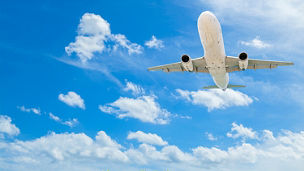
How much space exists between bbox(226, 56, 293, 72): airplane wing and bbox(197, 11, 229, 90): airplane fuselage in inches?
35.0

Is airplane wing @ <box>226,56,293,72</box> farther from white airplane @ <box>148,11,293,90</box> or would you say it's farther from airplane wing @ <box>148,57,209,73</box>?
airplane wing @ <box>148,57,209,73</box>

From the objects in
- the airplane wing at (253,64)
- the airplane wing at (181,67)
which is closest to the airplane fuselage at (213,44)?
the airplane wing at (253,64)

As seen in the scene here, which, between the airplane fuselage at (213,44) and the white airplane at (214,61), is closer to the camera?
the airplane fuselage at (213,44)

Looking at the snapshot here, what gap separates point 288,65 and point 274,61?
1620 millimetres

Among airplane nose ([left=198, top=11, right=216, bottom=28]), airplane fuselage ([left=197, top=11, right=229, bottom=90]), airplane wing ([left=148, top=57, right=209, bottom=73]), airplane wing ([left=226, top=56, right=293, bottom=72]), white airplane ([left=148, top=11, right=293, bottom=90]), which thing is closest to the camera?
airplane nose ([left=198, top=11, right=216, bottom=28])

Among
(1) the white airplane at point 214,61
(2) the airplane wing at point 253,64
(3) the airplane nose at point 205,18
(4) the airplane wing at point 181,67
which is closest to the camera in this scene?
(3) the airplane nose at point 205,18

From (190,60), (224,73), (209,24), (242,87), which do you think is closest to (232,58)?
(224,73)

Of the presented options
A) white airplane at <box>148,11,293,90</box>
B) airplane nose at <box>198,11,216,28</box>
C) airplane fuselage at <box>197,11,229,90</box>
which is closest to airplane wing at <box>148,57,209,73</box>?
white airplane at <box>148,11,293,90</box>

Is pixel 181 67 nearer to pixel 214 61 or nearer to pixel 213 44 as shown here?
pixel 214 61

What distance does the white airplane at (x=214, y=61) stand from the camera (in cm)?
2951

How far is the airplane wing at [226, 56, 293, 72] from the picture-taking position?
35344 mm

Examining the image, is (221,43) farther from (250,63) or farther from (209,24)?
(250,63)

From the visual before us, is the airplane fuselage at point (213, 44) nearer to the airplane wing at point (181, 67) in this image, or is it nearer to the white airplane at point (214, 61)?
the white airplane at point (214, 61)

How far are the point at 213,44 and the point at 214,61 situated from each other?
3.18 metres
